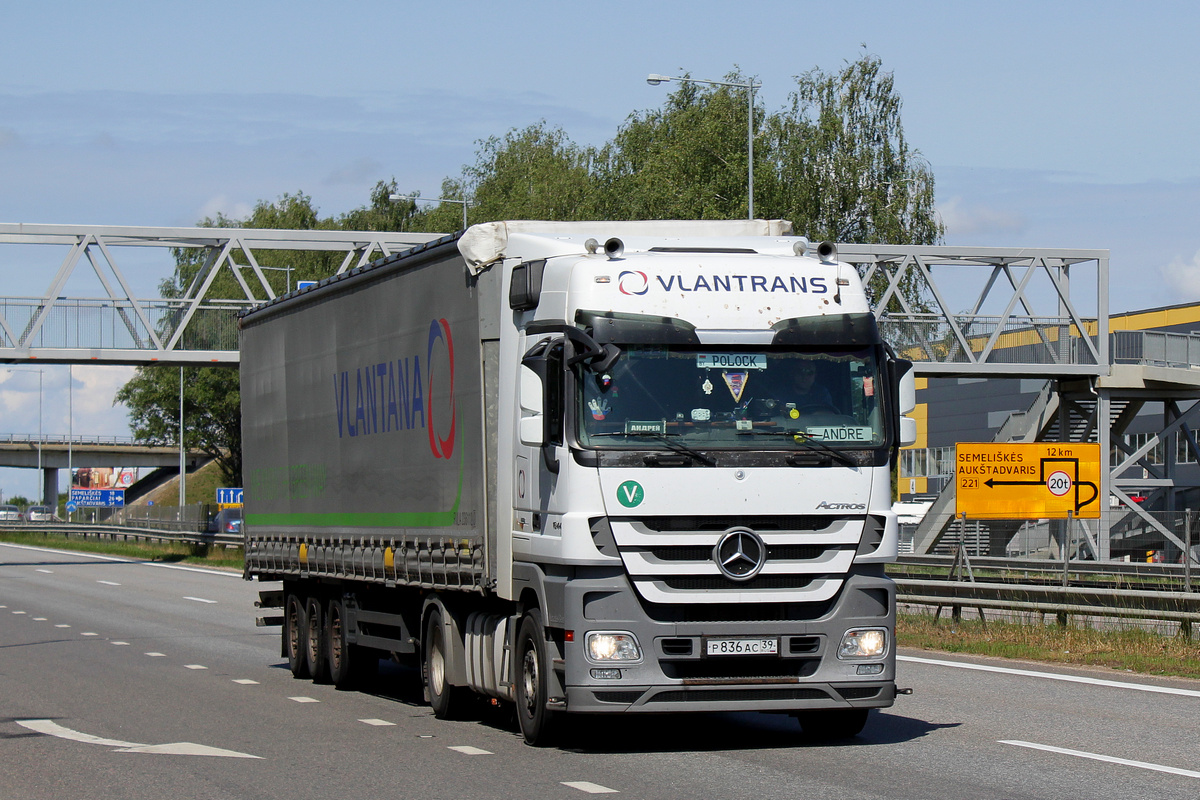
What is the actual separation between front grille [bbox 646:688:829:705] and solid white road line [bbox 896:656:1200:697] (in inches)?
203

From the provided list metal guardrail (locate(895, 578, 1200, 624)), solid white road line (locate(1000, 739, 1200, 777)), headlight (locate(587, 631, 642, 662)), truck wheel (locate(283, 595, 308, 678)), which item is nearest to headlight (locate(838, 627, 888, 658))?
solid white road line (locate(1000, 739, 1200, 777))

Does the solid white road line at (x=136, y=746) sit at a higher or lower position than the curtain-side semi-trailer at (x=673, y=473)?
lower

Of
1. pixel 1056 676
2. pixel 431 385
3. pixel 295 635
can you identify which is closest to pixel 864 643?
pixel 431 385

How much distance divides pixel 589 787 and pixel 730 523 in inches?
78.4

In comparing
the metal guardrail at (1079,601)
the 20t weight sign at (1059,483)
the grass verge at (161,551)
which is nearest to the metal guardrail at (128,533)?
the grass verge at (161,551)

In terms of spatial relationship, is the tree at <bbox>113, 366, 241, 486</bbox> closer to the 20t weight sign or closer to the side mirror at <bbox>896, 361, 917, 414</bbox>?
the 20t weight sign

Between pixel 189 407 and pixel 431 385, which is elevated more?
pixel 189 407

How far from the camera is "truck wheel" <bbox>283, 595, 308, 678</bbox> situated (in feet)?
55.5

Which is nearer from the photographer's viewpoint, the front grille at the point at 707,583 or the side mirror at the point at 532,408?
the front grille at the point at 707,583

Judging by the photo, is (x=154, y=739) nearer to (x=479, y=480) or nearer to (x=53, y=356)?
(x=479, y=480)

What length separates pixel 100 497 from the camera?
99562 millimetres

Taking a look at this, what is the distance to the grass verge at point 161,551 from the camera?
51.1 m

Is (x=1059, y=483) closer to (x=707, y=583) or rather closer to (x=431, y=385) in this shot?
(x=431, y=385)

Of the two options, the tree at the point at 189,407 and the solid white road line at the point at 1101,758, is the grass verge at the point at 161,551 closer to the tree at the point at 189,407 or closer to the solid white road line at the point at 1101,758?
the tree at the point at 189,407
